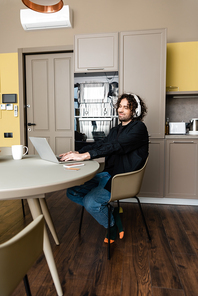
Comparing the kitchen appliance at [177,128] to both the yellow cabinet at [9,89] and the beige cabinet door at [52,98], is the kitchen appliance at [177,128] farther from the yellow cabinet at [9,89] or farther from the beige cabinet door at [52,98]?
the yellow cabinet at [9,89]

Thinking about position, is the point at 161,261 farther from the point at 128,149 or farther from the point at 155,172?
the point at 155,172

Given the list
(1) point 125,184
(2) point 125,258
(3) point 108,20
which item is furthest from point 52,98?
(2) point 125,258

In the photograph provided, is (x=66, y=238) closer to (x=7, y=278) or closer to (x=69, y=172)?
(x=69, y=172)

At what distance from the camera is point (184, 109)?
3672mm

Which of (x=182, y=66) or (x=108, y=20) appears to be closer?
(x=182, y=66)

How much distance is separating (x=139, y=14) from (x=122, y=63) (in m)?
1.18

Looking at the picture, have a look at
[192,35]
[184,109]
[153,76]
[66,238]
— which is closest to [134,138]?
[66,238]

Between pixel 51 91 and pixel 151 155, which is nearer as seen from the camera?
pixel 151 155

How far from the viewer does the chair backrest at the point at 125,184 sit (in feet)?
5.57

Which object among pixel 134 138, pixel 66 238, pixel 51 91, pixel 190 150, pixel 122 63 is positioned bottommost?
pixel 66 238

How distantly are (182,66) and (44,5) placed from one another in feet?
7.39

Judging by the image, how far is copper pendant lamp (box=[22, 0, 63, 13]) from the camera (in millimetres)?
2105

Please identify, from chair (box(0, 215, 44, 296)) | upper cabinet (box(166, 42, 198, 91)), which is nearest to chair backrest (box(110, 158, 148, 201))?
chair (box(0, 215, 44, 296))

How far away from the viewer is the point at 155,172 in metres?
3.15
